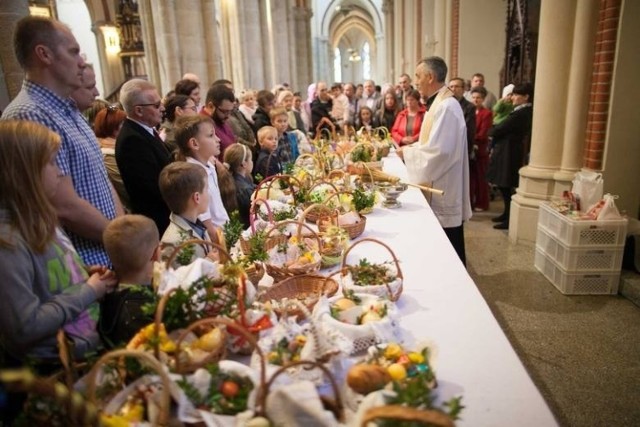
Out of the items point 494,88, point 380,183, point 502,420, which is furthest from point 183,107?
point 494,88

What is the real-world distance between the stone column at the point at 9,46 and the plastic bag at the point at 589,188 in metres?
5.43

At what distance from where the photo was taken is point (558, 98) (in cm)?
468

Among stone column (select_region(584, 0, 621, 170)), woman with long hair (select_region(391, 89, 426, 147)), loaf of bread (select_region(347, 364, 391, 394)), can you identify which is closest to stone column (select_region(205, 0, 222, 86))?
woman with long hair (select_region(391, 89, 426, 147))

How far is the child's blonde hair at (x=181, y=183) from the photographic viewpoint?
89.6 inches

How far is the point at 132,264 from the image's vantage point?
175cm

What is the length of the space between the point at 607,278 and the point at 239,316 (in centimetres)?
369

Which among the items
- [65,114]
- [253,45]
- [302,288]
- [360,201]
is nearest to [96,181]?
[65,114]

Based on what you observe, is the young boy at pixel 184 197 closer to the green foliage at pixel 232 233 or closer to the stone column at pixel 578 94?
the green foliage at pixel 232 233

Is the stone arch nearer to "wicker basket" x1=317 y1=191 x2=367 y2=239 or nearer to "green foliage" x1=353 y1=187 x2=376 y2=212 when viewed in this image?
"green foliage" x1=353 y1=187 x2=376 y2=212

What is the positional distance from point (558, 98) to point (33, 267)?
4972 millimetres

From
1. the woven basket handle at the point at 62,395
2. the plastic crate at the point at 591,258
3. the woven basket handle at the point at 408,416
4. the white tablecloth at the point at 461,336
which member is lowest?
the plastic crate at the point at 591,258

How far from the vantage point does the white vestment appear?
149 inches

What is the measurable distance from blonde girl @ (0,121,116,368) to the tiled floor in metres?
2.58

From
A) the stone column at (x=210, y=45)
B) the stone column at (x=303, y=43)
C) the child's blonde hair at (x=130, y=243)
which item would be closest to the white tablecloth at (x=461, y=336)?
the child's blonde hair at (x=130, y=243)
